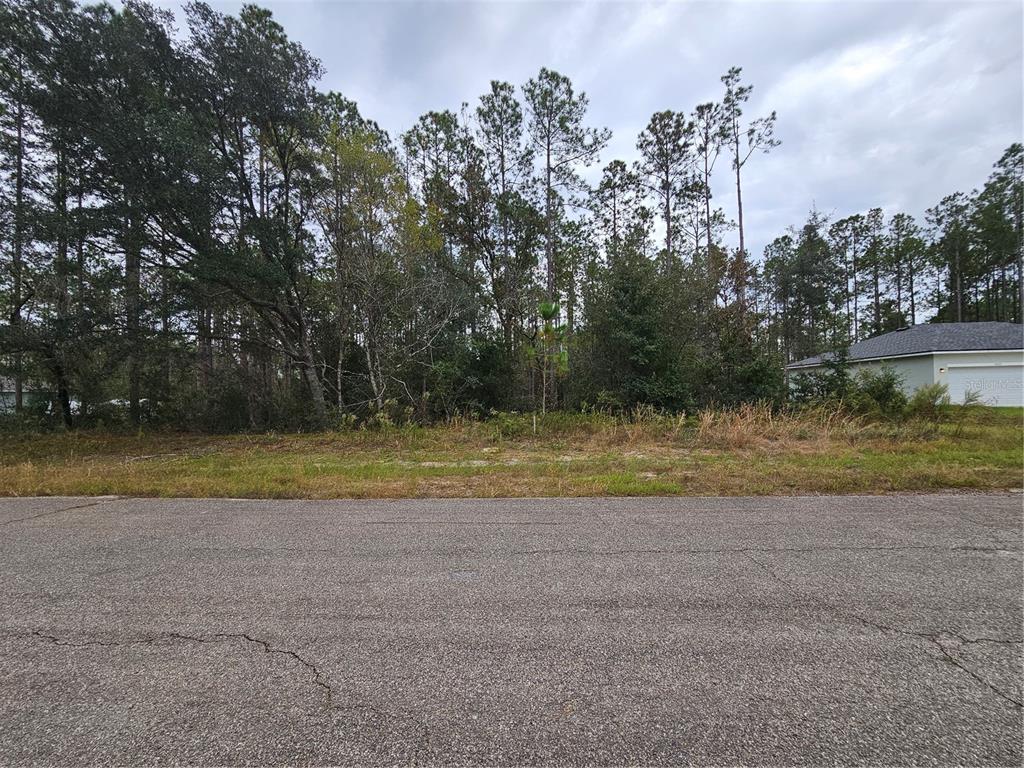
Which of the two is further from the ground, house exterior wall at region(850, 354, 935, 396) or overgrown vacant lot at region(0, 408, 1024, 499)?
house exterior wall at region(850, 354, 935, 396)

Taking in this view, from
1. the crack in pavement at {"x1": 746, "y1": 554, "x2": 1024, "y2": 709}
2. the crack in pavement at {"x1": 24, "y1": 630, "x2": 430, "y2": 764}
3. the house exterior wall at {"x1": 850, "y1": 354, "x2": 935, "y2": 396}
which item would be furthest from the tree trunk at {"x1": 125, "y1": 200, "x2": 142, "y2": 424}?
the house exterior wall at {"x1": 850, "y1": 354, "x2": 935, "y2": 396}

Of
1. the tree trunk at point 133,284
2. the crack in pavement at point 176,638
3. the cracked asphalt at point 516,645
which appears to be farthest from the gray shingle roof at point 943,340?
the tree trunk at point 133,284

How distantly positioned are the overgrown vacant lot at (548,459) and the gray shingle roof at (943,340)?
8171 mm

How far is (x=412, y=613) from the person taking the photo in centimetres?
A: 292

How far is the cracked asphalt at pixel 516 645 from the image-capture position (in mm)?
1860

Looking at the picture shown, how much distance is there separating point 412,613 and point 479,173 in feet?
69.3

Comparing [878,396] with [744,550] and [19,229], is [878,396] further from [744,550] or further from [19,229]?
[19,229]

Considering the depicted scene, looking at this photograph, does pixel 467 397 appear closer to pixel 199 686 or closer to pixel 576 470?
pixel 576 470

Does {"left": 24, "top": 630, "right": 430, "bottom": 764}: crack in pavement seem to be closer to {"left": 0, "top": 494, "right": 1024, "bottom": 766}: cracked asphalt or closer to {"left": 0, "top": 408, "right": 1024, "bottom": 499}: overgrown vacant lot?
{"left": 0, "top": 494, "right": 1024, "bottom": 766}: cracked asphalt

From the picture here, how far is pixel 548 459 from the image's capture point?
9156mm

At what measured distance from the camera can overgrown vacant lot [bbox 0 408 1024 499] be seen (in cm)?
630

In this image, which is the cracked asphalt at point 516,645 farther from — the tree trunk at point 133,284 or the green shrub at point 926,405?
the green shrub at point 926,405

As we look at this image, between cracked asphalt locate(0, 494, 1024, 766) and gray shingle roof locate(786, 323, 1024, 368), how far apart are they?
18.3 m

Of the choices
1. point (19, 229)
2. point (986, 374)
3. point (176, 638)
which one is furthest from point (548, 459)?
point (986, 374)
